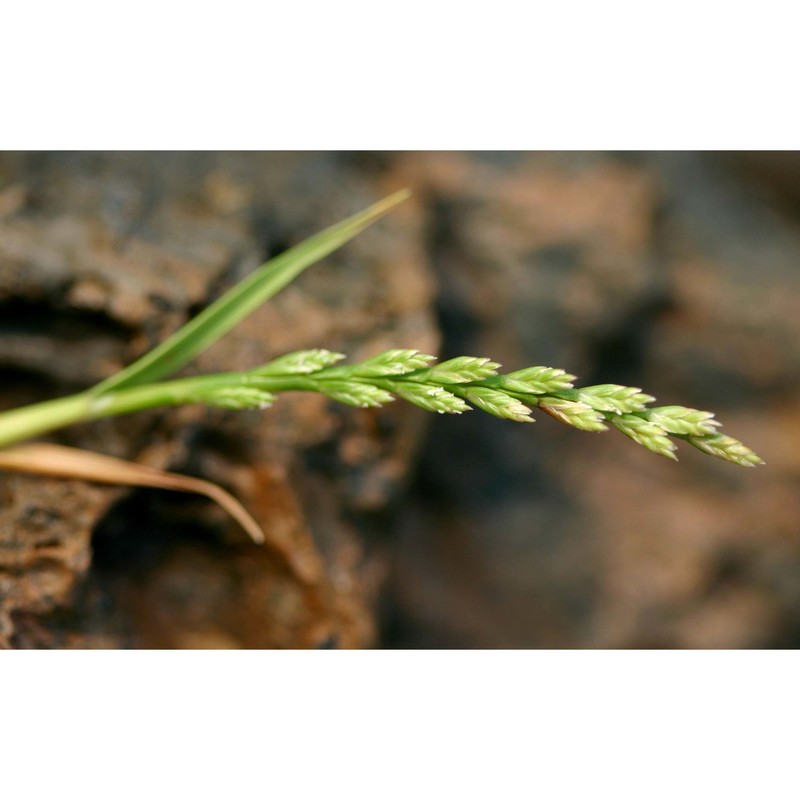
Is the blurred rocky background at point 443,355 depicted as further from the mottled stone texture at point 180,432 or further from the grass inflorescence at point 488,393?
the grass inflorescence at point 488,393

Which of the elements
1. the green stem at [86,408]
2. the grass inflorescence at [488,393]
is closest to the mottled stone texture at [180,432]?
the green stem at [86,408]

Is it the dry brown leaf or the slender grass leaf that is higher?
the slender grass leaf

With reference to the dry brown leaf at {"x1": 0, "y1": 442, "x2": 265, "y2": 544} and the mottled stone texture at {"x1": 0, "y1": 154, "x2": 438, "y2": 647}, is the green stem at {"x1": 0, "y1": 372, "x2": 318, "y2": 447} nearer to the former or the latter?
the dry brown leaf at {"x1": 0, "y1": 442, "x2": 265, "y2": 544}

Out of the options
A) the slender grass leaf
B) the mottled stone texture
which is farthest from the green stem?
the mottled stone texture

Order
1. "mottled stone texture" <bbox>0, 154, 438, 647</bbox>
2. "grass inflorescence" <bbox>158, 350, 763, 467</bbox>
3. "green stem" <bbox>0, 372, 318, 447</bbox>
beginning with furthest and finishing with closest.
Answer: "mottled stone texture" <bbox>0, 154, 438, 647</bbox>
"green stem" <bbox>0, 372, 318, 447</bbox>
"grass inflorescence" <bbox>158, 350, 763, 467</bbox>

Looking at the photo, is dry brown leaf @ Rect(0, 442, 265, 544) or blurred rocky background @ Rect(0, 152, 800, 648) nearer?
dry brown leaf @ Rect(0, 442, 265, 544)

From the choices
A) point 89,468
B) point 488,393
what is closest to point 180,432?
point 89,468
